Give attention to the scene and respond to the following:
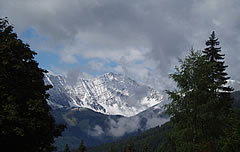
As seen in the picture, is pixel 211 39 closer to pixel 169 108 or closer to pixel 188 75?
pixel 188 75

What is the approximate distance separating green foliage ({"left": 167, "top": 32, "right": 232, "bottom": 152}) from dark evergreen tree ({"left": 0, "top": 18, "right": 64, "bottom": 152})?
13.9m

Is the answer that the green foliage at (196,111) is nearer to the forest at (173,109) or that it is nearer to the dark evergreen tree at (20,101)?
the forest at (173,109)

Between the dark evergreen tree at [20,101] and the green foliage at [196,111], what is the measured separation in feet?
45.6

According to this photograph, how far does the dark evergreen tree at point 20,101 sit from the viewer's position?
2581 centimetres

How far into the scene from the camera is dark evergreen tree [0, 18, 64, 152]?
25.8 m

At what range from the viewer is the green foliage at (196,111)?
27.7 meters

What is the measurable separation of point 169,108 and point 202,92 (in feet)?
12.6

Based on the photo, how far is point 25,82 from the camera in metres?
29.7

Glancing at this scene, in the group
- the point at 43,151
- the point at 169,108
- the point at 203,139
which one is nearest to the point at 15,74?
the point at 43,151

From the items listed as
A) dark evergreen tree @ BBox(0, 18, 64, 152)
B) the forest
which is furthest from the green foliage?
dark evergreen tree @ BBox(0, 18, 64, 152)

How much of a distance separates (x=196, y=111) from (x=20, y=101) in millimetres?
18040

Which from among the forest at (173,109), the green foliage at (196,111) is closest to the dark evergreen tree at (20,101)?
the forest at (173,109)

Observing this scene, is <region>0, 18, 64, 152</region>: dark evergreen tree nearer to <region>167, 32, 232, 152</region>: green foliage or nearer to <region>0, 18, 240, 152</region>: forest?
<region>0, 18, 240, 152</region>: forest

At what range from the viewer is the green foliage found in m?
27.7
